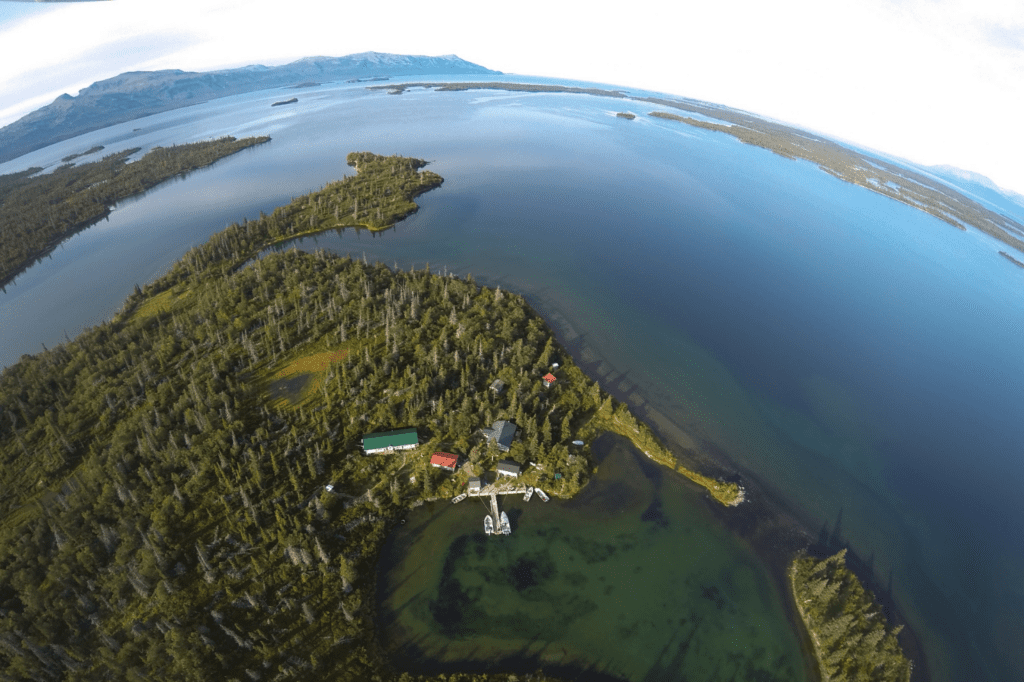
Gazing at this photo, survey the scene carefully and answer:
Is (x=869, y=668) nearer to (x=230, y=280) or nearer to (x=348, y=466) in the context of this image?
(x=348, y=466)

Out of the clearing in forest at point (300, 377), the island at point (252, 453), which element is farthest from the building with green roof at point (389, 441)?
the clearing in forest at point (300, 377)

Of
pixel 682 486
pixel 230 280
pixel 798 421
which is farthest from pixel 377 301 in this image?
pixel 798 421

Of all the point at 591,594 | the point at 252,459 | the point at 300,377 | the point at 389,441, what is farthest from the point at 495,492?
the point at 300,377

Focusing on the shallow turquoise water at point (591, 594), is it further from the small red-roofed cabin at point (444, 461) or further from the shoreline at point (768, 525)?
the small red-roofed cabin at point (444, 461)

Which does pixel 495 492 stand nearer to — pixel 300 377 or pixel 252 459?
pixel 252 459

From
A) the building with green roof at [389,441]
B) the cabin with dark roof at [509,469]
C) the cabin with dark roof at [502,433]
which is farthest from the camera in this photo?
the cabin with dark roof at [502,433]

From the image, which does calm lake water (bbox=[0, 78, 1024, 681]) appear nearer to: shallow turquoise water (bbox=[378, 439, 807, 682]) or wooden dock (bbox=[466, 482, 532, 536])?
shallow turquoise water (bbox=[378, 439, 807, 682])
